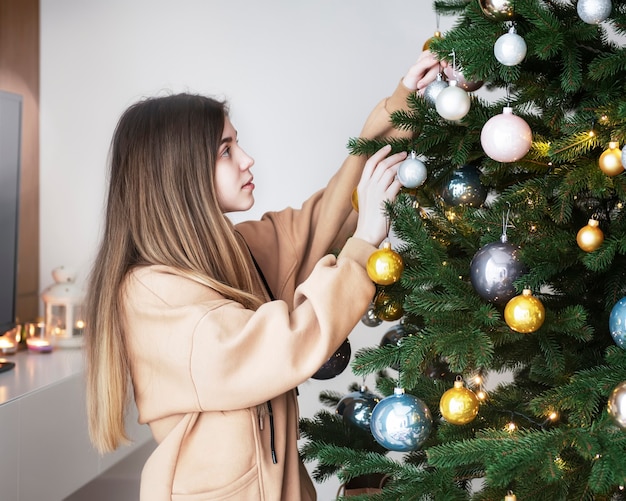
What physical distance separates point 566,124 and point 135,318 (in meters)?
0.75

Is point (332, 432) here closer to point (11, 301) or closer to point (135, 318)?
point (135, 318)

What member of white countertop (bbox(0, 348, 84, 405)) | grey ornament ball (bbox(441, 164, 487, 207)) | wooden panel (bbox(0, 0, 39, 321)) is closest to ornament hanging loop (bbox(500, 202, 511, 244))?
grey ornament ball (bbox(441, 164, 487, 207))

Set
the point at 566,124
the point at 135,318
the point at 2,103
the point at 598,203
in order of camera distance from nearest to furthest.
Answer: the point at 566,124 < the point at 598,203 < the point at 135,318 < the point at 2,103

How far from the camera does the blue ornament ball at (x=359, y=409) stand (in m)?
1.26

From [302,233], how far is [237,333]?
43cm

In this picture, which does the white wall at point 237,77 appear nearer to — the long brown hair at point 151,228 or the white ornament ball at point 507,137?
the long brown hair at point 151,228

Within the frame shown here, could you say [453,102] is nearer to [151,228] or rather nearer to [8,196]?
[151,228]

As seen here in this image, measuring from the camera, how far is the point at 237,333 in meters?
1.12

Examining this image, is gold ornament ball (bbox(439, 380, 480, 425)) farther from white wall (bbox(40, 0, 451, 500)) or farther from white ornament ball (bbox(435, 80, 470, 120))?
white wall (bbox(40, 0, 451, 500))

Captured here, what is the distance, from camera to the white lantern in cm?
257

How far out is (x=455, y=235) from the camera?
3.42ft

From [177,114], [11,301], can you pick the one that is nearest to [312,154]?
[11,301]

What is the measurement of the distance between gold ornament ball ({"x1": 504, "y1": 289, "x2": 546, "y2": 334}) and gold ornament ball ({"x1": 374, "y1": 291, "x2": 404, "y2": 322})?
293mm

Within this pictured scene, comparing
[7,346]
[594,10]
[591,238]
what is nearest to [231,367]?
[591,238]
